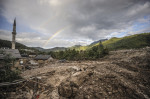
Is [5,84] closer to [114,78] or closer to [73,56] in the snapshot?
[114,78]

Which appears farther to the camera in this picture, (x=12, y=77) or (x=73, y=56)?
(x=73, y=56)

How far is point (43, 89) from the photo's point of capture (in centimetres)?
909

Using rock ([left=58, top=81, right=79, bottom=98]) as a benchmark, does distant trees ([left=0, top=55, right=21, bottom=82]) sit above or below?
above

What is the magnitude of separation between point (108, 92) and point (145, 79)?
19.8 ft

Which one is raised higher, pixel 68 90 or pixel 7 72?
pixel 7 72

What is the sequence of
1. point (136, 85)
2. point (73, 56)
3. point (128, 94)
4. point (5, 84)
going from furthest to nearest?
point (73, 56) < point (136, 85) < point (5, 84) < point (128, 94)

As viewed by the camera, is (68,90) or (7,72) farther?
(7,72)

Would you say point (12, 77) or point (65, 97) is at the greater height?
point (12, 77)

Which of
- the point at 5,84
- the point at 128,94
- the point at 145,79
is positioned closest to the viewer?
the point at 128,94

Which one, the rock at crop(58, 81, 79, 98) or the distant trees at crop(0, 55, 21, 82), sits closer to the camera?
the rock at crop(58, 81, 79, 98)

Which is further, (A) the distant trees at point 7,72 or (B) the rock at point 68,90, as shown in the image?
(A) the distant trees at point 7,72

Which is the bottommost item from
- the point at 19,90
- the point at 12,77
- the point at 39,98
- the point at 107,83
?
the point at 39,98

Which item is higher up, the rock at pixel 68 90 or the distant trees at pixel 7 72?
the distant trees at pixel 7 72

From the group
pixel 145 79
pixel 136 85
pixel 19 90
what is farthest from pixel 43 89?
pixel 145 79
